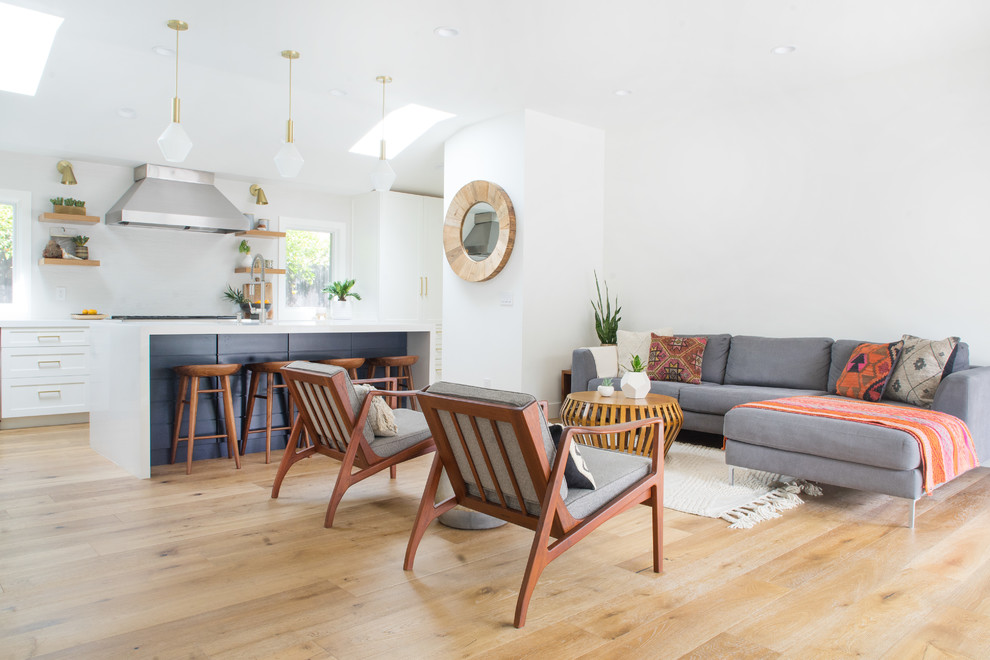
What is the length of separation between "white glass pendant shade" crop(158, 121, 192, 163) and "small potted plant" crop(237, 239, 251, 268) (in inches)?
143

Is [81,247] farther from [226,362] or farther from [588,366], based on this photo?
[588,366]

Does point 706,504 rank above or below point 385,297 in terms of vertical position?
below

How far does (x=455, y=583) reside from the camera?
237 centimetres

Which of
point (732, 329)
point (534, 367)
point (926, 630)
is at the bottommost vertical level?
point (926, 630)

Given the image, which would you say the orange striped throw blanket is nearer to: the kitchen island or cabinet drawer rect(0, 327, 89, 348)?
the kitchen island

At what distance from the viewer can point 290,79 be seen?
4.82 m

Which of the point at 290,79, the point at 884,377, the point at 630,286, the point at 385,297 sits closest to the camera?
the point at 884,377

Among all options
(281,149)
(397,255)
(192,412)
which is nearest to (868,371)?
(281,149)

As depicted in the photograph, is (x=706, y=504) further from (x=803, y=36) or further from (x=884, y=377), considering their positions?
(x=803, y=36)

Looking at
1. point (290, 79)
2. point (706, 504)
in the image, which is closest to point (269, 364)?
point (290, 79)

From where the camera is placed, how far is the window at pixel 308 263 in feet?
25.0

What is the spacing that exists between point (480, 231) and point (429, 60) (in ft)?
5.72

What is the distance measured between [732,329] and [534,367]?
1663mm

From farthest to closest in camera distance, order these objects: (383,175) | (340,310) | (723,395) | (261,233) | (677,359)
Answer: (340,310) < (261,233) < (677,359) < (723,395) < (383,175)
